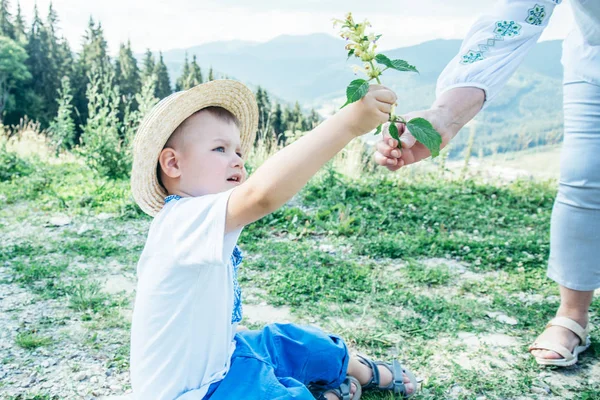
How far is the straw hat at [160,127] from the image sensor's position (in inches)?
69.7

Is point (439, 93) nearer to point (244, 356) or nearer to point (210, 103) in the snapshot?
point (210, 103)

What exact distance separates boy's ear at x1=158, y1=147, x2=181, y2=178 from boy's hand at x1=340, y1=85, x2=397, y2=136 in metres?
0.65

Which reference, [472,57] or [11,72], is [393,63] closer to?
[472,57]

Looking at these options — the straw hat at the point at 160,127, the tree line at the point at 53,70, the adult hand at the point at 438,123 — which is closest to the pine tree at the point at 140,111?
the straw hat at the point at 160,127

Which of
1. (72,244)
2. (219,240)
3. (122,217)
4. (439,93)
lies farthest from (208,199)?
(122,217)

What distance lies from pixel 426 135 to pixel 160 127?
2.84ft

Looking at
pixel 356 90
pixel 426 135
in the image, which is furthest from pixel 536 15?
pixel 356 90

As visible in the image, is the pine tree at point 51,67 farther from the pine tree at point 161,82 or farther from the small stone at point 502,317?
the small stone at point 502,317

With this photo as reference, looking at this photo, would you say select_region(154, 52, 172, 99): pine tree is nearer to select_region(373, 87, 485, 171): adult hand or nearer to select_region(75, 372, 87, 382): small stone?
select_region(75, 372, 87, 382): small stone

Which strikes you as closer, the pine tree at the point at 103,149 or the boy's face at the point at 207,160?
the boy's face at the point at 207,160

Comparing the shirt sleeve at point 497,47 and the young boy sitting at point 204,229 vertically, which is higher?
the shirt sleeve at point 497,47

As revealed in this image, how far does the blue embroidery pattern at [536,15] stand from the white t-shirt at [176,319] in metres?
1.41

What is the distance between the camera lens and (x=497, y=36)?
1.98m

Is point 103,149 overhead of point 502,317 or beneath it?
overhead
